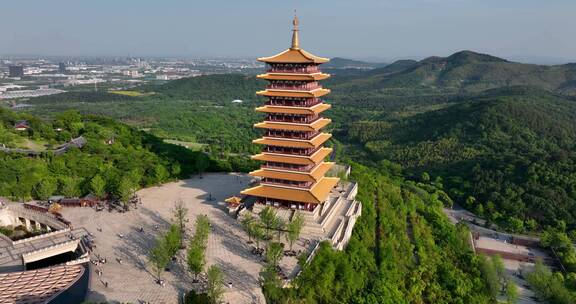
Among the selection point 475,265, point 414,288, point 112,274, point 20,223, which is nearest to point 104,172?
point 20,223

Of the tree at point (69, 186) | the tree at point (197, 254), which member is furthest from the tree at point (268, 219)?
the tree at point (69, 186)

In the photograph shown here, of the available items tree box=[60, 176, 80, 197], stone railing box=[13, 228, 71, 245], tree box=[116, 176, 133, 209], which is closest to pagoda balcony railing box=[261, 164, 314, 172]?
tree box=[116, 176, 133, 209]

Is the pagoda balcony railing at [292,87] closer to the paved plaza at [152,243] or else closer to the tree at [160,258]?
the paved plaza at [152,243]

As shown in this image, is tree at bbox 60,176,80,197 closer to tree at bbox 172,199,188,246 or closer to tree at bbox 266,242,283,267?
tree at bbox 172,199,188,246

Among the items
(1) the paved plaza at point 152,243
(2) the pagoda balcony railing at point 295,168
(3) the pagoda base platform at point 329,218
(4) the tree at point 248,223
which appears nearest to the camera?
(1) the paved plaza at point 152,243

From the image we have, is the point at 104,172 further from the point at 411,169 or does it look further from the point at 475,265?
the point at 411,169

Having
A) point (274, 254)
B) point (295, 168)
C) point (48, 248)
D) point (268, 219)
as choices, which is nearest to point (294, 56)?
point (295, 168)

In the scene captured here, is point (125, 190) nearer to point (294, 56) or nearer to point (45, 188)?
point (45, 188)
